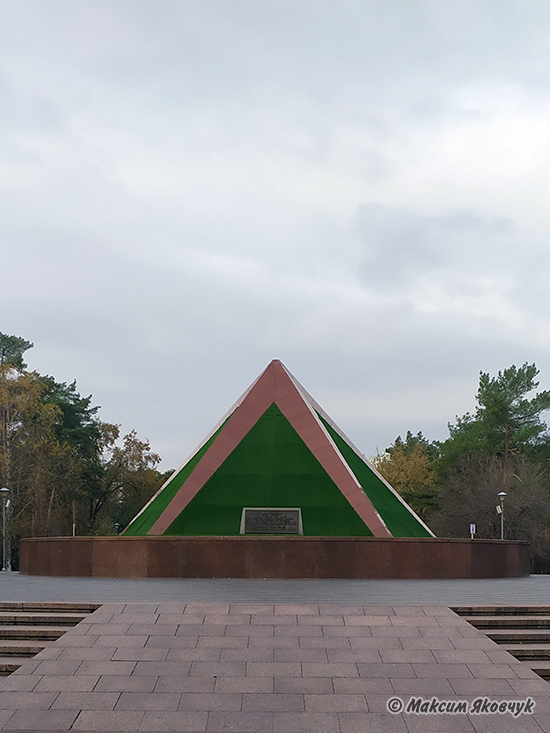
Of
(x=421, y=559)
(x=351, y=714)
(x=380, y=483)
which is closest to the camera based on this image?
(x=351, y=714)

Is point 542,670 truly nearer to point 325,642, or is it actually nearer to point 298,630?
point 325,642

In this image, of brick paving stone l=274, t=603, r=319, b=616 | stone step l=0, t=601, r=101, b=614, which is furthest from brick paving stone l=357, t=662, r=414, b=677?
stone step l=0, t=601, r=101, b=614

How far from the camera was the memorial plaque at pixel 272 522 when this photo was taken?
54.1ft

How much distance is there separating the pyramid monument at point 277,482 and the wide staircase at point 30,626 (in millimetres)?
8006

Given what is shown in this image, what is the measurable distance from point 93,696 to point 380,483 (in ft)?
45.3

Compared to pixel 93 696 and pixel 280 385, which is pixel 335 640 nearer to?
pixel 93 696

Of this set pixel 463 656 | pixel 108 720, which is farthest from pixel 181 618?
pixel 463 656

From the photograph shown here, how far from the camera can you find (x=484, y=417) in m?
48.2

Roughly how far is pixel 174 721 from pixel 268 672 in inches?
45.5

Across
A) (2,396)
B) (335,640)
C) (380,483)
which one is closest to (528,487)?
(380,483)

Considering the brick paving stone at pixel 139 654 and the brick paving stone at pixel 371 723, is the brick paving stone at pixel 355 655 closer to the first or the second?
the brick paving stone at pixel 371 723

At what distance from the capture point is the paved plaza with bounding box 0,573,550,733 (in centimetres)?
603

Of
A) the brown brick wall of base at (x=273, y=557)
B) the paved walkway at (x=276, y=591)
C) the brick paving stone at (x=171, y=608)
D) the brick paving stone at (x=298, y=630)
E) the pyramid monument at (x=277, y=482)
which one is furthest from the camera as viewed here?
the pyramid monument at (x=277, y=482)

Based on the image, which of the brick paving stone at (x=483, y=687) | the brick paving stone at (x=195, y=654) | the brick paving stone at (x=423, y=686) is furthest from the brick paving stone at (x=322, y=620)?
the brick paving stone at (x=483, y=687)
